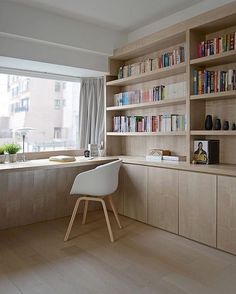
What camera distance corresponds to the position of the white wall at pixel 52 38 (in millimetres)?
3082

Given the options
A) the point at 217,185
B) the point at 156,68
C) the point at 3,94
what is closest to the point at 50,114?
the point at 3,94

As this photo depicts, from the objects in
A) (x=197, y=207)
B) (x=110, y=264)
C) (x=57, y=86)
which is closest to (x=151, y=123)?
(x=197, y=207)

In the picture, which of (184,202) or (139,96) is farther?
(139,96)

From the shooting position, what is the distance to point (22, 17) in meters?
3.11

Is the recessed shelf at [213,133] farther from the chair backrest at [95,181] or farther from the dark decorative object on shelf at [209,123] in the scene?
the chair backrest at [95,181]

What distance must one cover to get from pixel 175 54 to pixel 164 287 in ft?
7.76

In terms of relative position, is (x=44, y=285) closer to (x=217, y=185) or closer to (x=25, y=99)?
(x=217, y=185)

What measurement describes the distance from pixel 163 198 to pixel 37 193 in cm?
157

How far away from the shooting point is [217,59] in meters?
2.77

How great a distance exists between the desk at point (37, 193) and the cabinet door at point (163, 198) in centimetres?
74

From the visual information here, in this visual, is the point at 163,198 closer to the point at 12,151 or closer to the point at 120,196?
the point at 120,196

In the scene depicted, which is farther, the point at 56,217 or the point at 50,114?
the point at 50,114

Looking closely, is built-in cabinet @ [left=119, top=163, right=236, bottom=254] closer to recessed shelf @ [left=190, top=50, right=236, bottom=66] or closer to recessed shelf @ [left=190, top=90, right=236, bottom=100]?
recessed shelf @ [left=190, top=90, right=236, bottom=100]

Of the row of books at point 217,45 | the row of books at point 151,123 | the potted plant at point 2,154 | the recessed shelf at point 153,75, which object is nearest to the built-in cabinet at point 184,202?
the row of books at point 151,123
